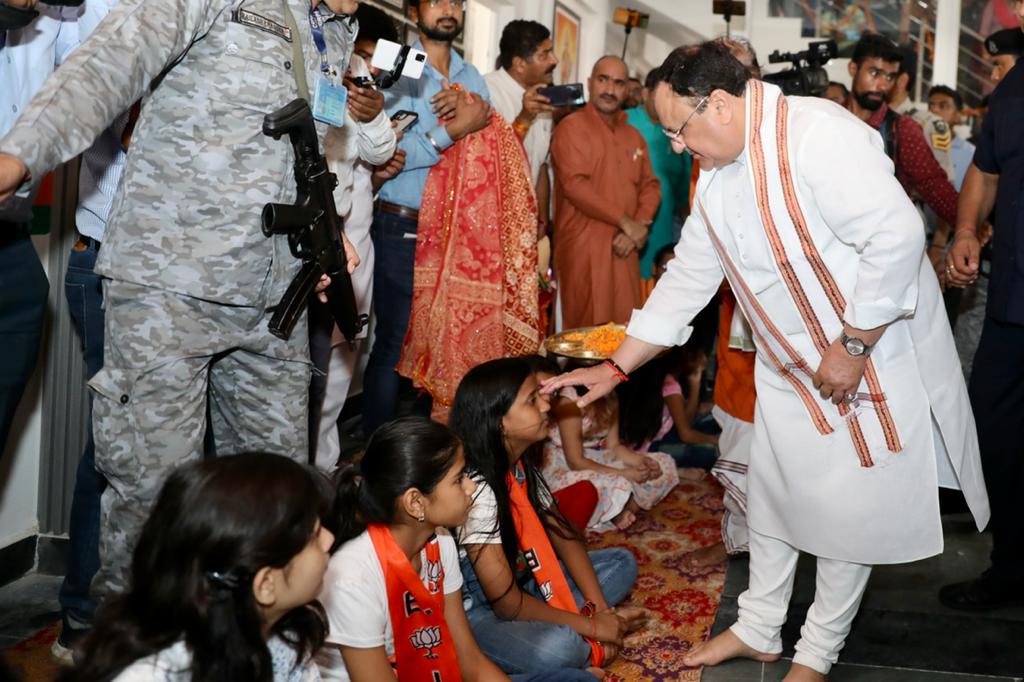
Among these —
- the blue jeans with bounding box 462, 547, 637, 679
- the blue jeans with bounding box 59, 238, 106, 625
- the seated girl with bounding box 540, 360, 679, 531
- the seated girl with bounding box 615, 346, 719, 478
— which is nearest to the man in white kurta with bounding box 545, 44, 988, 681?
the blue jeans with bounding box 462, 547, 637, 679

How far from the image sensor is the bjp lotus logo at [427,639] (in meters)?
1.96

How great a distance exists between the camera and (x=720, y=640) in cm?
241

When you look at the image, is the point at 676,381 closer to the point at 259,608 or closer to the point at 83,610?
the point at 83,610

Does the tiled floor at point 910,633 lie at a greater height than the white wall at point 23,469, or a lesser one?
lesser

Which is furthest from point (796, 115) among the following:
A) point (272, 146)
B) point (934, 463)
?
point (272, 146)

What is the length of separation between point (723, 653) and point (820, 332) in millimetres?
748

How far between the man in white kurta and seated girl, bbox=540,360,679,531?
1.00 meters

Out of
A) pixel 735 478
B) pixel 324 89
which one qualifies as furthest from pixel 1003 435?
pixel 324 89

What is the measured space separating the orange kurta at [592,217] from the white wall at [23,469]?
7.92 feet

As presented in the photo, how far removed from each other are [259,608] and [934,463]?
139cm

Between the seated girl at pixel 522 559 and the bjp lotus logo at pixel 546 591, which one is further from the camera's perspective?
the bjp lotus logo at pixel 546 591

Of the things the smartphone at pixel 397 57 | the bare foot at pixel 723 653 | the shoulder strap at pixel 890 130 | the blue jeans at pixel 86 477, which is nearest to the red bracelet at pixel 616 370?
the bare foot at pixel 723 653

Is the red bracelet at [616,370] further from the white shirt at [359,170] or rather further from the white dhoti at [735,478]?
the white dhoti at [735,478]

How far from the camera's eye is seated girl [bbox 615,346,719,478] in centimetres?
399
